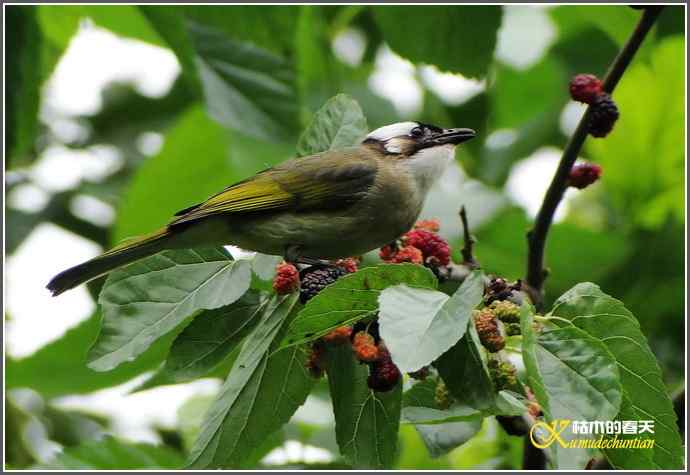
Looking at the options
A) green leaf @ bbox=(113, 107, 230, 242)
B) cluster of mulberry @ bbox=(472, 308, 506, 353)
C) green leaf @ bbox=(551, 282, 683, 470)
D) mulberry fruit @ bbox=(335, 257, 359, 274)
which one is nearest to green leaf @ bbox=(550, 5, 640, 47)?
mulberry fruit @ bbox=(335, 257, 359, 274)

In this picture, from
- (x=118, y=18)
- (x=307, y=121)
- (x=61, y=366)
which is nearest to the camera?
(x=61, y=366)

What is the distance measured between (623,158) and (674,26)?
0.86 metres

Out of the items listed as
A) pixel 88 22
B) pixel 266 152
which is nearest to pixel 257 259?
pixel 88 22

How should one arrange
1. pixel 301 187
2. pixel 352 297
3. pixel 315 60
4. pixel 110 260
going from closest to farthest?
pixel 352 297 < pixel 110 260 < pixel 301 187 < pixel 315 60

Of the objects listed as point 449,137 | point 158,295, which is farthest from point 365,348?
point 449,137

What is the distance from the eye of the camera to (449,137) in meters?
4.55

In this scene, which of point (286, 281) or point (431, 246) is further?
point (431, 246)

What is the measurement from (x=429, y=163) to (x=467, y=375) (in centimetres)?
209

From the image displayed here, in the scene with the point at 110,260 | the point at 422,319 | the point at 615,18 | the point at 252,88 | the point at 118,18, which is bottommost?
the point at 110,260

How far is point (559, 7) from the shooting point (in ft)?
22.8

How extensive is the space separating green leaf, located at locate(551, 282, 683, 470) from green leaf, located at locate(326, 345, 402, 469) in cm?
57

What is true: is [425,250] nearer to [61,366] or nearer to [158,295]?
[158,295]

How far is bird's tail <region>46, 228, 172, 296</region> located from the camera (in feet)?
12.7

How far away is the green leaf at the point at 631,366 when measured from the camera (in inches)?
104
